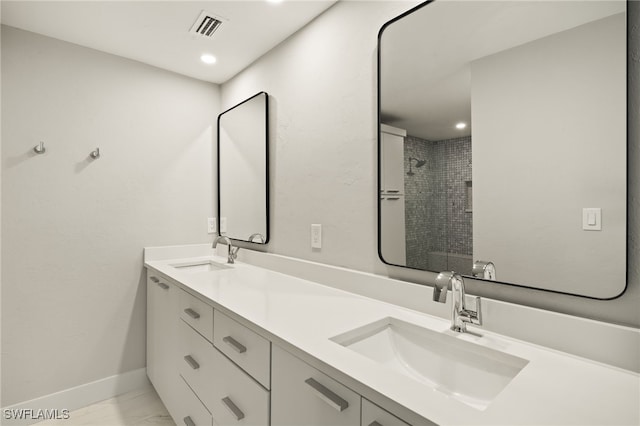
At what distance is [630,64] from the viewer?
84 centimetres

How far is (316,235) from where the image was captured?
5.82 feet

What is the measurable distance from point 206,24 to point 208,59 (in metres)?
0.44

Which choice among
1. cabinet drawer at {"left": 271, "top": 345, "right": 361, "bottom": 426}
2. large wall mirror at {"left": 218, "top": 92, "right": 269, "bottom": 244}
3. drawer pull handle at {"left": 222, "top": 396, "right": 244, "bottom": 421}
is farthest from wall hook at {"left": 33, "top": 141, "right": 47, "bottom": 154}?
cabinet drawer at {"left": 271, "top": 345, "right": 361, "bottom": 426}

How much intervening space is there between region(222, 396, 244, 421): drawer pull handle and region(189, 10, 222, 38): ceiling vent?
186 centimetres

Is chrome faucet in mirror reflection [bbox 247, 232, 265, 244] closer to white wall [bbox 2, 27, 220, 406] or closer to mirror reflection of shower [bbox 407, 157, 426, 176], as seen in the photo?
white wall [bbox 2, 27, 220, 406]

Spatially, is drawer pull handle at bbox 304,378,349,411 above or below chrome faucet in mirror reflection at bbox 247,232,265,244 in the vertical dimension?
below

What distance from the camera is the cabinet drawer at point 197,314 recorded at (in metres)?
1.41

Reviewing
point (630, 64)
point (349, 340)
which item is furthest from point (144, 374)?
point (630, 64)

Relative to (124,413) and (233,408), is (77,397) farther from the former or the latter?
(233,408)

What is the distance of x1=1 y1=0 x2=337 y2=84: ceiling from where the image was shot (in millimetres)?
1674

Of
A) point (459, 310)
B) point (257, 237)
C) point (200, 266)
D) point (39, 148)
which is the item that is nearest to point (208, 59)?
point (39, 148)

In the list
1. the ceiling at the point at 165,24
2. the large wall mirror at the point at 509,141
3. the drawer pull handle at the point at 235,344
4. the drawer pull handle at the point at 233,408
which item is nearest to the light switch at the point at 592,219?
the large wall mirror at the point at 509,141

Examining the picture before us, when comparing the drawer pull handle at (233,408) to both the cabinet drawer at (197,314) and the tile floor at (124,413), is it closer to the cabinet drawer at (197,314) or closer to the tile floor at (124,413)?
the cabinet drawer at (197,314)

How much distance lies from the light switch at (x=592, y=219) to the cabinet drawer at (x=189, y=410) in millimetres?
1523
